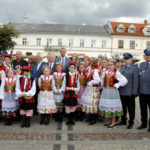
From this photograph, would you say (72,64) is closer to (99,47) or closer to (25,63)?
(25,63)

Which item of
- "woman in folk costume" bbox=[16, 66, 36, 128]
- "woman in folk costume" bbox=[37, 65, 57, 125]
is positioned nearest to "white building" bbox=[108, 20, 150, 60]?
"woman in folk costume" bbox=[37, 65, 57, 125]

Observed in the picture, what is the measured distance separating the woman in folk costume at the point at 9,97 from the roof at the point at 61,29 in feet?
114

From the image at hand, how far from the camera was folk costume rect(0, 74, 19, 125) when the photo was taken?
572 cm

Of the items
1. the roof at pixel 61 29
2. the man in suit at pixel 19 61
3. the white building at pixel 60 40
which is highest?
→ the roof at pixel 61 29

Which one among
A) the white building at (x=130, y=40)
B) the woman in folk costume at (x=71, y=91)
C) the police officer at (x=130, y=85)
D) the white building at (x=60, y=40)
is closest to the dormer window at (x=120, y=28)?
the white building at (x=130, y=40)

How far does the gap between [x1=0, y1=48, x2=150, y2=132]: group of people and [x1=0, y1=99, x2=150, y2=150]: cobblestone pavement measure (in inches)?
12.6

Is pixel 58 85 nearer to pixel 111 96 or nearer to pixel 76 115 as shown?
pixel 76 115

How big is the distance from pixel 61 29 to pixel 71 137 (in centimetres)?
3782

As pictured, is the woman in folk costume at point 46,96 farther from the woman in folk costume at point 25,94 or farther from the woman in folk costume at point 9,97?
the woman in folk costume at point 9,97

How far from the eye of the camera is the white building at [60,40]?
39656 mm

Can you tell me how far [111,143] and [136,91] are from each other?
1643 millimetres

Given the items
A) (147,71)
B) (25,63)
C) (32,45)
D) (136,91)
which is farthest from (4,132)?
(32,45)

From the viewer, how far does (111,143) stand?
14.6 feet

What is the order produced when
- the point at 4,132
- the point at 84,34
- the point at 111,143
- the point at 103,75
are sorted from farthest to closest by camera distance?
the point at 84,34
the point at 103,75
the point at 4,132
the point at 111,143
